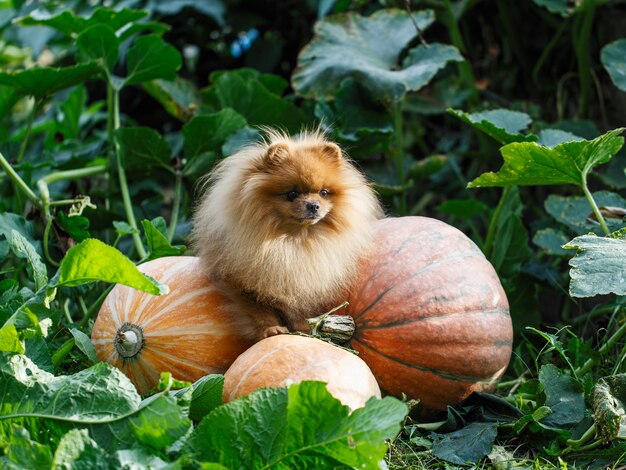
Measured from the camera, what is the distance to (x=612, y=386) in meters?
2.01

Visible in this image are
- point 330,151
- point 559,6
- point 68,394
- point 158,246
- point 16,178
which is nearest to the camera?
point 68,394

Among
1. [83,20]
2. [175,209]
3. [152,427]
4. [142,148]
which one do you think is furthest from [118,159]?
[152,427]

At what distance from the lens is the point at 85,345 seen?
87.5 inches

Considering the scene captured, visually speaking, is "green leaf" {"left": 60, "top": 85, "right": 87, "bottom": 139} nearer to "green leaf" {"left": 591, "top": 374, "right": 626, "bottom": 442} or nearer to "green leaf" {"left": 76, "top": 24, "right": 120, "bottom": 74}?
"green leaf" {"left": 76, "top": 24, "right": 120, "bottom": 74}

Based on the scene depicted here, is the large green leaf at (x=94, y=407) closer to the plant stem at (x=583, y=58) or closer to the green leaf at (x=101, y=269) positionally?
the green leaf at (x=101, y=269)

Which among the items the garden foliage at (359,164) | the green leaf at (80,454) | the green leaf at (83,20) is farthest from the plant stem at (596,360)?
the green leaf at (83,20)

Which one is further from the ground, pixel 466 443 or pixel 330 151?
pixel 330 151

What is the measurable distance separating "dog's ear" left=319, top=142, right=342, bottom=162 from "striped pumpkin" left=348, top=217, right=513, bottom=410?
1.04 feet

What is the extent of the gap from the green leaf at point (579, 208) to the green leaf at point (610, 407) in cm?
75

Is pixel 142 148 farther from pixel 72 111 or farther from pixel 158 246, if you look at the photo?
pixel 72 111

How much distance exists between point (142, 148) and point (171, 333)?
103 centimetres

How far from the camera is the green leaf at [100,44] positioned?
289 cm

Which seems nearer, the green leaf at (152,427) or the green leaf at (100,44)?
the green leaf at (152,427)

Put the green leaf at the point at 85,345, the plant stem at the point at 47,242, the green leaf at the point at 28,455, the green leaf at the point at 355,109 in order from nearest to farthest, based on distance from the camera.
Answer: the green leaf at the point at 28,455 → the green leaf at the point at 85,345 → the plant stem at the point at 47,242 → the green leaf at the point at 355,109
